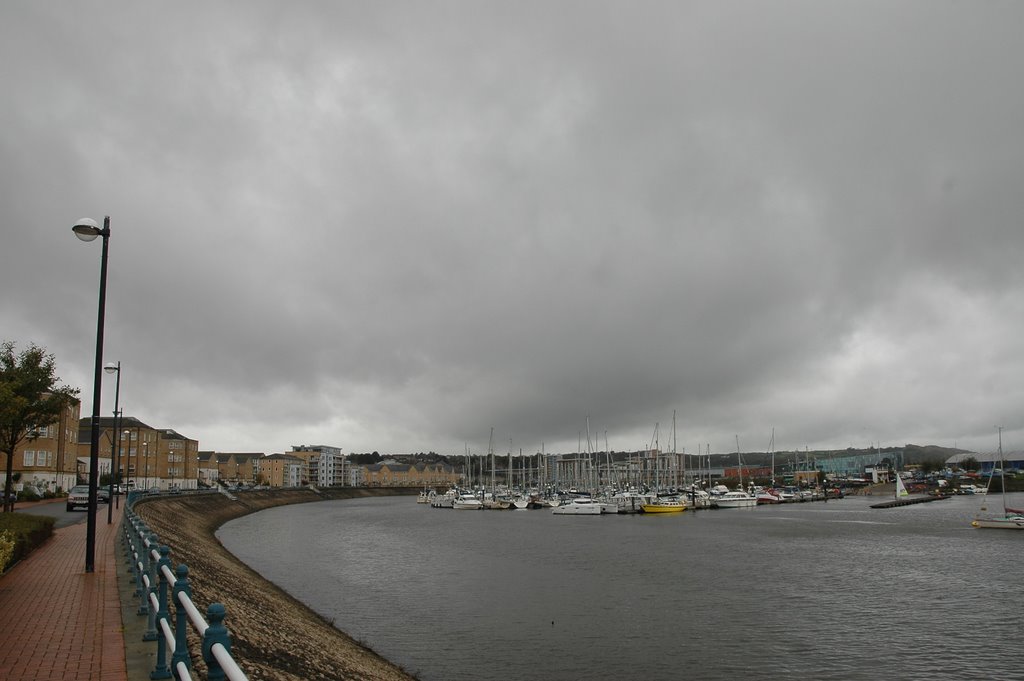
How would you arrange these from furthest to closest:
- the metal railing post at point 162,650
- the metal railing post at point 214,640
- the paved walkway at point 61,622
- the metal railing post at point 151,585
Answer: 1. the metal railing post at point 151,585
2. the paved walkway at point 61,622
3. the metal railing post at point 162,650
4. the metal railing post at point 214,640

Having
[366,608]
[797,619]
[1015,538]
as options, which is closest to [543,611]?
[366,608]

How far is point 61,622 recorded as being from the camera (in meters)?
12.7

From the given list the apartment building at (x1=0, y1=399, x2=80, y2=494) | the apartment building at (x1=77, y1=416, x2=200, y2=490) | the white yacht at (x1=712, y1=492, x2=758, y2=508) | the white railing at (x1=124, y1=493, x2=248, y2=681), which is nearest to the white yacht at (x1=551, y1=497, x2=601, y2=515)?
the white yacht at (x1=712, y1=492, x2=758, y2=508)

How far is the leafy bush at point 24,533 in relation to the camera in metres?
18.5

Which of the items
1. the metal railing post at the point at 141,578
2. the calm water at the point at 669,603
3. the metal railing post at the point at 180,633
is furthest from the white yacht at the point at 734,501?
the metal railing post at the point at 180,633

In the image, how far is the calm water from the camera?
22.4m

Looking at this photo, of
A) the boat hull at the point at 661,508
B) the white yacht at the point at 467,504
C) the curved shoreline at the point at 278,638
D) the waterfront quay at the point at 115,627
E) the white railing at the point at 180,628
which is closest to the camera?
the white railing at the point at 180,628

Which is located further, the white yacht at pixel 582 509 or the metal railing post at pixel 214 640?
the white yacht at pixel 582 509

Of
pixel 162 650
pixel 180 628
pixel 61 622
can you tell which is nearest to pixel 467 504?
pixel 61 622

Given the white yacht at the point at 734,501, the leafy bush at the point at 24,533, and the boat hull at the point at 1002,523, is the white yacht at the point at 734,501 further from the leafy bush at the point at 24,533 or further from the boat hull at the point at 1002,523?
the leafy bush at the point at 24,533

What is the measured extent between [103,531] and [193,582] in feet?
45.6

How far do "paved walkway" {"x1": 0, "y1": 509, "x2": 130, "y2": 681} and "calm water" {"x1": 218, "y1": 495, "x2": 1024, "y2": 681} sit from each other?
9.46 m

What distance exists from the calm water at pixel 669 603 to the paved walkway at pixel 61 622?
946 centimetres

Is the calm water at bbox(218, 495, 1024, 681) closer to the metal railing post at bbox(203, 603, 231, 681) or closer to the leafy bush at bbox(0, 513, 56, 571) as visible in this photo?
the leafy bush at bbox(0, 513, 56, 571)
